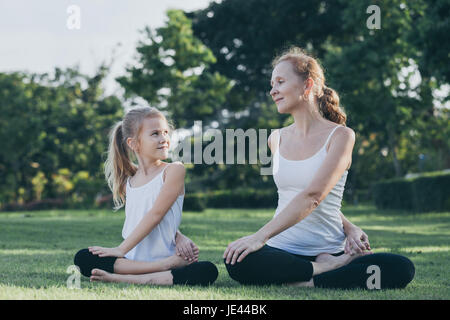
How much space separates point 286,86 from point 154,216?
141cm

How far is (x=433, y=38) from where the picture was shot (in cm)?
1545

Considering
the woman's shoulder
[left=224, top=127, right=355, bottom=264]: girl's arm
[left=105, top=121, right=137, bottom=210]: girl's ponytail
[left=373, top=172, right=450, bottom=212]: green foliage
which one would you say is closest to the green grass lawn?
[left=224, top=127, right=355, bottom=264]: girl's arm

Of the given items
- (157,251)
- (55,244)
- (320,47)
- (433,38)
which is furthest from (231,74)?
(157,251)

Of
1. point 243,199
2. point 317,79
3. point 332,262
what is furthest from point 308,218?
point 243,199

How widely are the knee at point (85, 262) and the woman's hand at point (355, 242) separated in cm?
198

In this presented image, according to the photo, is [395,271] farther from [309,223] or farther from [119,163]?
[119,163]

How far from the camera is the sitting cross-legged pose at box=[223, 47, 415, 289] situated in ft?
13.3

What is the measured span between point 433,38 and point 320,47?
1715cm

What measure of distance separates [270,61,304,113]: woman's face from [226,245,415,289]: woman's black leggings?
3.55 ft

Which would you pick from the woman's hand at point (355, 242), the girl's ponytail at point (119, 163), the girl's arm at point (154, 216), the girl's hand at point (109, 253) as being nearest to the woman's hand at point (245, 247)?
the woman's hand at point (355, 242)

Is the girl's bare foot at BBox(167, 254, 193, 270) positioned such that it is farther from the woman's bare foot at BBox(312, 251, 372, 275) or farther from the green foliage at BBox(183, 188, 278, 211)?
the green foliage at BBox(183, 188, 278, 211)

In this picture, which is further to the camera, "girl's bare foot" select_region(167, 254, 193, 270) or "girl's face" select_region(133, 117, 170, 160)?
"girl's face" select_region(133, 117, 170, 160)

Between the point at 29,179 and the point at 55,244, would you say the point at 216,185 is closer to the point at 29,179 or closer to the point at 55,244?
the point at 29,179

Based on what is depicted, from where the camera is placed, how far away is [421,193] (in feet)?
69.7
